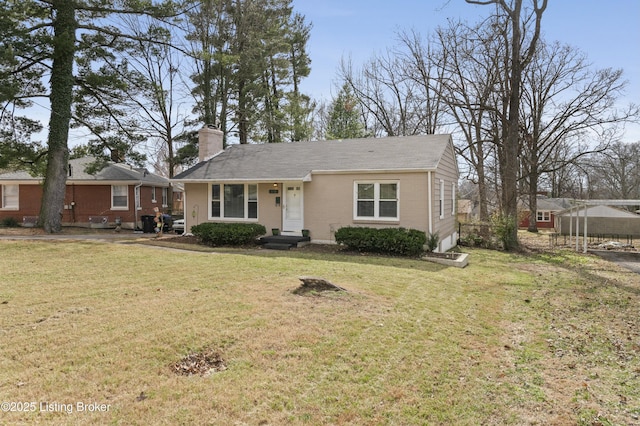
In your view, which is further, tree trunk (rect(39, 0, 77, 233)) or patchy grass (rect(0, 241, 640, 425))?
tree trunk (rect(39, 0, 77, 233))

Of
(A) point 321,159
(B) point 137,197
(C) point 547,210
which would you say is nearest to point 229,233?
(A) point 321,159

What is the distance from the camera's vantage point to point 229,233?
14039mm

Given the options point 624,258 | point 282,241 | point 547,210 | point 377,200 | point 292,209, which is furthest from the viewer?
point 547,210

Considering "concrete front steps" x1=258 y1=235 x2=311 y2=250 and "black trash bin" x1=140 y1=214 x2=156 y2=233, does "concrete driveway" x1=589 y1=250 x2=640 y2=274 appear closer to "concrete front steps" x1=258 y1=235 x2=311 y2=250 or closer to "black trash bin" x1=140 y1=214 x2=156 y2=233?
"concrete front steps" x1=258 y1=235 x2=311 y2=250

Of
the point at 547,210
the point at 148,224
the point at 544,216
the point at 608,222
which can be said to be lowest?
the point at 608,222

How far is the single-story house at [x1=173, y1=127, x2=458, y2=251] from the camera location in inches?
519

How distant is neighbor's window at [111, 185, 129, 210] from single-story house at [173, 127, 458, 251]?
720 centimetres

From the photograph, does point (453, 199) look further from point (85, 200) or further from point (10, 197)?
point (10, 197)

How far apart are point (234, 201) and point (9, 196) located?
1576 cm

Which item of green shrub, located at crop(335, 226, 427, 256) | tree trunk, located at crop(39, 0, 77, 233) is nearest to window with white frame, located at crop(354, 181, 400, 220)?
green shrub, located at crop(335, 226, 427, 256)

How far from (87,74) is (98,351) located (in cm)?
1888

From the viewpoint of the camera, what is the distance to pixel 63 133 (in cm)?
1770

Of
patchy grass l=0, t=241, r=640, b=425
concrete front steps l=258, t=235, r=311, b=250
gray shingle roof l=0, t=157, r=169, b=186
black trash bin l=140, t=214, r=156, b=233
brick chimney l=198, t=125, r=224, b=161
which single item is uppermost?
brick chimney l=198, t=125, r=224, b=161

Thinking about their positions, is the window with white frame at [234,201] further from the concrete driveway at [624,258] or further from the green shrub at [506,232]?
the concrete driveway at [624,258]
